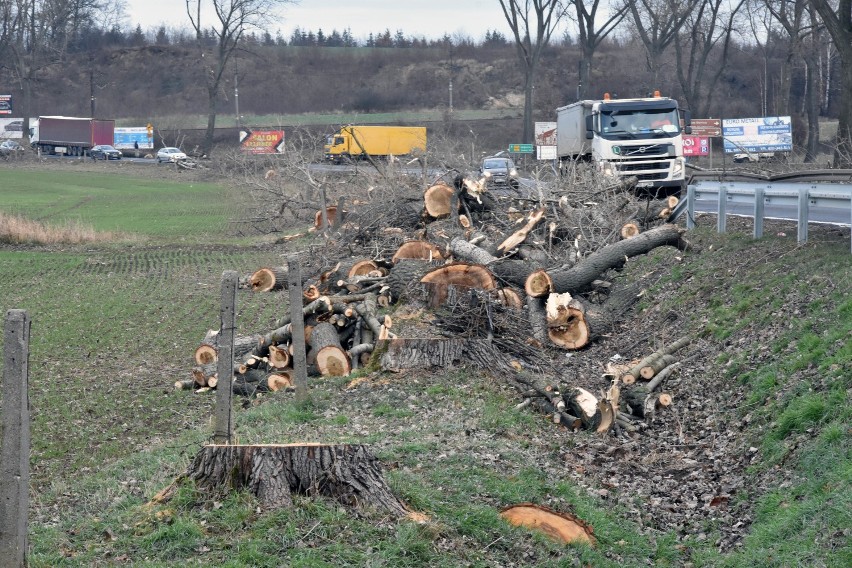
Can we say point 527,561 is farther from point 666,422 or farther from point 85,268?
point 85,268

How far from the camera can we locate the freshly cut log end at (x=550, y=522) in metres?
7.12

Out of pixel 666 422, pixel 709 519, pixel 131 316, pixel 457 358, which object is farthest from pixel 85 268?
pixel 709 519

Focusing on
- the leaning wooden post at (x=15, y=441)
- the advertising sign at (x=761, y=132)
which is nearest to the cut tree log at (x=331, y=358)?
the leaning wooden post at (x=15, y=441)

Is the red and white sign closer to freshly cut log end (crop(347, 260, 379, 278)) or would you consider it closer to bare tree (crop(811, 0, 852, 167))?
bare tree (crop(811, 0, 852, 167))

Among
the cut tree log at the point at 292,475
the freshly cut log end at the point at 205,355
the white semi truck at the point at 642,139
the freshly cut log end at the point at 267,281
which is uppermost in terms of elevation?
the white semi truck at the point at 642,139

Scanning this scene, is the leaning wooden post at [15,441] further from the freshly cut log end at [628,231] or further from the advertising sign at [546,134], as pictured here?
the advertising sign at [546,134]

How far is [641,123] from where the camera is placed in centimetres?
2872

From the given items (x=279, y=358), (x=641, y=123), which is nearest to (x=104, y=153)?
(x=641, y=123)

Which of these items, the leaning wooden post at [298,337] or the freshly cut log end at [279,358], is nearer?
the leaning wooden post at [298,337]

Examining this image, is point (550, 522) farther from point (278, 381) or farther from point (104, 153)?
point (104, 153)

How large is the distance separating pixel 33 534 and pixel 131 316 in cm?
1332

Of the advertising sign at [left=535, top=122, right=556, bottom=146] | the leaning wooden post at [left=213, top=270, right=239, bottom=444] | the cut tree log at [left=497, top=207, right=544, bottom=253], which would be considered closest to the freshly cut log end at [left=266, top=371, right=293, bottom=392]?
the cut tree log at [left=497, top=207, right=544, bottom=253]

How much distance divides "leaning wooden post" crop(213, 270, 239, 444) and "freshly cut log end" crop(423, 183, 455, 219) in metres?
12.1

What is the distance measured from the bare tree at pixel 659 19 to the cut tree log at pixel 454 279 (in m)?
46.2
